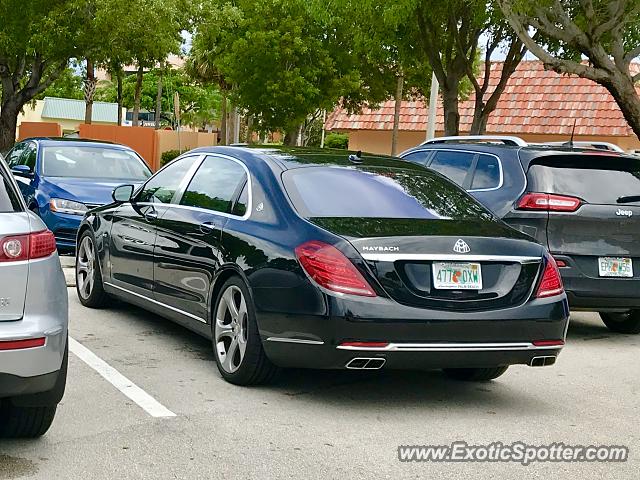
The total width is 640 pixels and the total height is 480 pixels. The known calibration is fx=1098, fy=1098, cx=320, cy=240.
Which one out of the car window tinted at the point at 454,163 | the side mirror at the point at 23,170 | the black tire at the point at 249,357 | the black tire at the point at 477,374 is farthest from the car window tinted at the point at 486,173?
the side mirror at the point at 23,170

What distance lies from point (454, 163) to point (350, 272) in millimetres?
4610

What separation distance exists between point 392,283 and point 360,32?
18.2m

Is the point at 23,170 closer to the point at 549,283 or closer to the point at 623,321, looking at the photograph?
the point at 623,321

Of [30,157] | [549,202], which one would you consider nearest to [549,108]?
[30,157]

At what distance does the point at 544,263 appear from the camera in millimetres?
6734

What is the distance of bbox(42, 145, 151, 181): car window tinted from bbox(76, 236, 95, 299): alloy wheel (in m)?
4.32

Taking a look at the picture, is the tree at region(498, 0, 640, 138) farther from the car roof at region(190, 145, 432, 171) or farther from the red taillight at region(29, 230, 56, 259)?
the red taillight at region(29, 230, 56, 259)

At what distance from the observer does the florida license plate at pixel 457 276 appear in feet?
20.8

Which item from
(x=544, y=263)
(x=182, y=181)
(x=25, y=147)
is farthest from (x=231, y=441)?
(x=25, y=147)

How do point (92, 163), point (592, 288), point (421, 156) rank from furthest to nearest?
point (92, 163)
point (421, 156)
point (592, 288)

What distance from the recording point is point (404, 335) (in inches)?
244

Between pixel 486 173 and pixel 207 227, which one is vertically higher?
pixel 486 173

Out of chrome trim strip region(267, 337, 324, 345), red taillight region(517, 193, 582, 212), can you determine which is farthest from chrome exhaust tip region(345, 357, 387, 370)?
red taillight region(517, 193, 582, 212)

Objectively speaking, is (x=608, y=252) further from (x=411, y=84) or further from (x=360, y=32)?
(x=411, y=84)
